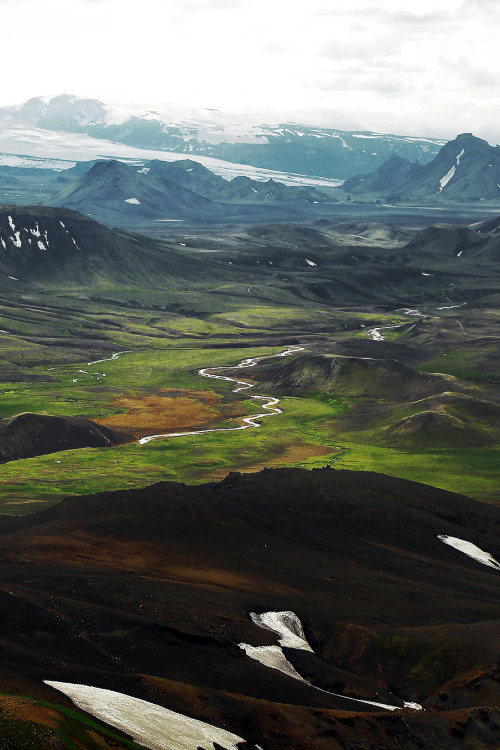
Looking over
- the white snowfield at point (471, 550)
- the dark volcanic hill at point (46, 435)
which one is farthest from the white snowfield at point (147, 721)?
the dark volcanic hill at point (46, 435)

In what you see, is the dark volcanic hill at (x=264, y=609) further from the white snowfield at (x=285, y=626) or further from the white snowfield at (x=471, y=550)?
the white snowfield at (x=471, y=550)

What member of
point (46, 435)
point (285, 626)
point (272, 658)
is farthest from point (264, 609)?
point (46, 435)

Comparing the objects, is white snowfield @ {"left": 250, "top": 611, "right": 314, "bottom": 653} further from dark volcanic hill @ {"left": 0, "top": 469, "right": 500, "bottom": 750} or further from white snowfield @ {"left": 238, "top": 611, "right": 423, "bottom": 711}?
dark volcanic hill @ {"left": 0, "top": 469, "right": 500, "bottom": 750}

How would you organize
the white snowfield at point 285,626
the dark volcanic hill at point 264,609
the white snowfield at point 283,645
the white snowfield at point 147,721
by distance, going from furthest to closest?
the white snowfield at point 285,626, the white snowfield at point 283,645, the dark volcanic hill at point 264,609, the white snowfield at point 147,721

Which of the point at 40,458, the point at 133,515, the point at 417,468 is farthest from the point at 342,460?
the point at 133,515

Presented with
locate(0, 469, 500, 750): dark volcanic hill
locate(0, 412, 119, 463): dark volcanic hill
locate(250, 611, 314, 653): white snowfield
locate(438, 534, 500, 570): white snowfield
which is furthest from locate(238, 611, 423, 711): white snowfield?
locate(0, 412, 119, 463): dark volcanic hill

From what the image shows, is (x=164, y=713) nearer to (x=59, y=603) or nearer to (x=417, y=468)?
(x=59, y=603)

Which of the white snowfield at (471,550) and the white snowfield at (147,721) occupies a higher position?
the white snowfield at (147,721)
